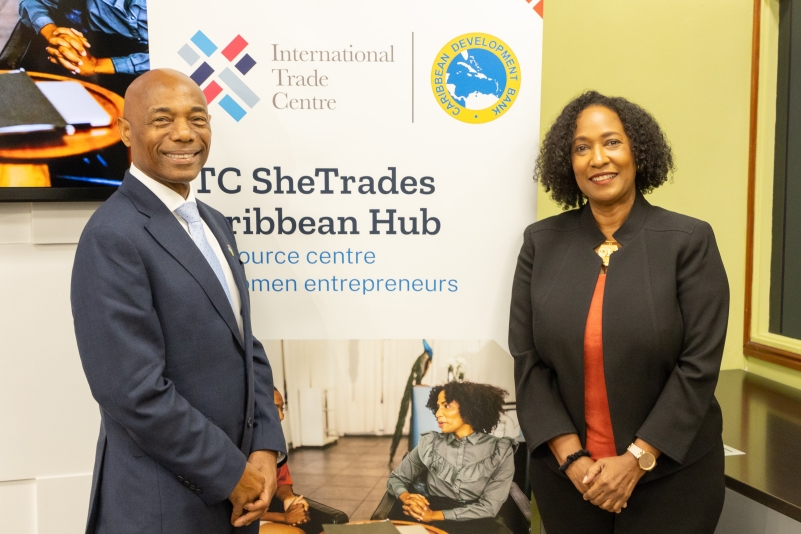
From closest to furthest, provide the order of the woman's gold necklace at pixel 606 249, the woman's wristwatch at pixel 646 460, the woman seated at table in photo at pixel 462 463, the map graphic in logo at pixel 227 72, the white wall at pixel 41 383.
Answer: the woman's wristwatch at pixel 646 460
the woman's gold necklace at pixel 606 249
the map graphic in logo at pixel 227 72
the woman seated at table in photo at pixel 462 463
the white wall at pixel 41 383

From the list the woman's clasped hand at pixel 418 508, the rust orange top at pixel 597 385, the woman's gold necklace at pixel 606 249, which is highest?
the woman's gold necklace at pixel 606 249

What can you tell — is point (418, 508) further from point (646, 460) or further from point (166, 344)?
point (166, 344)

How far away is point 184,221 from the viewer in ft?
4.95

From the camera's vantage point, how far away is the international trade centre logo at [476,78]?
1.94m

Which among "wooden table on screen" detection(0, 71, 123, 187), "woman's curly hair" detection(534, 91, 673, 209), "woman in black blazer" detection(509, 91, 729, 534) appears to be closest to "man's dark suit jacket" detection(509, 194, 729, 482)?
"woman in black blazer" detection(509, 91, 729, 534)

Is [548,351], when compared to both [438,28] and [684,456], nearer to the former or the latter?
[684,456]

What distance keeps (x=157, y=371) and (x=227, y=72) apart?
3.41ft

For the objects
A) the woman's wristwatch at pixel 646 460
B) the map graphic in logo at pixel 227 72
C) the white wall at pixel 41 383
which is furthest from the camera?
the white wall at pixel 41 383

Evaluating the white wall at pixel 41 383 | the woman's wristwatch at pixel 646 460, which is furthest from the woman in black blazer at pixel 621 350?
the white wall at pixel 41 383

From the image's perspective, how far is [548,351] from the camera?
5.63ft

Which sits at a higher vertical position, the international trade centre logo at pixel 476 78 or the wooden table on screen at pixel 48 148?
the international trade centre logo at pixel 476 78

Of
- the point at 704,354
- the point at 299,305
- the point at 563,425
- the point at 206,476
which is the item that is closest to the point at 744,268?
the point at 704,354

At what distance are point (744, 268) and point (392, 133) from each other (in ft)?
6.70

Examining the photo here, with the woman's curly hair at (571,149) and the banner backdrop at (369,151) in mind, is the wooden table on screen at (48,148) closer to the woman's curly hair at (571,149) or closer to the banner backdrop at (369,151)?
the banner backdrop at (369,151)
